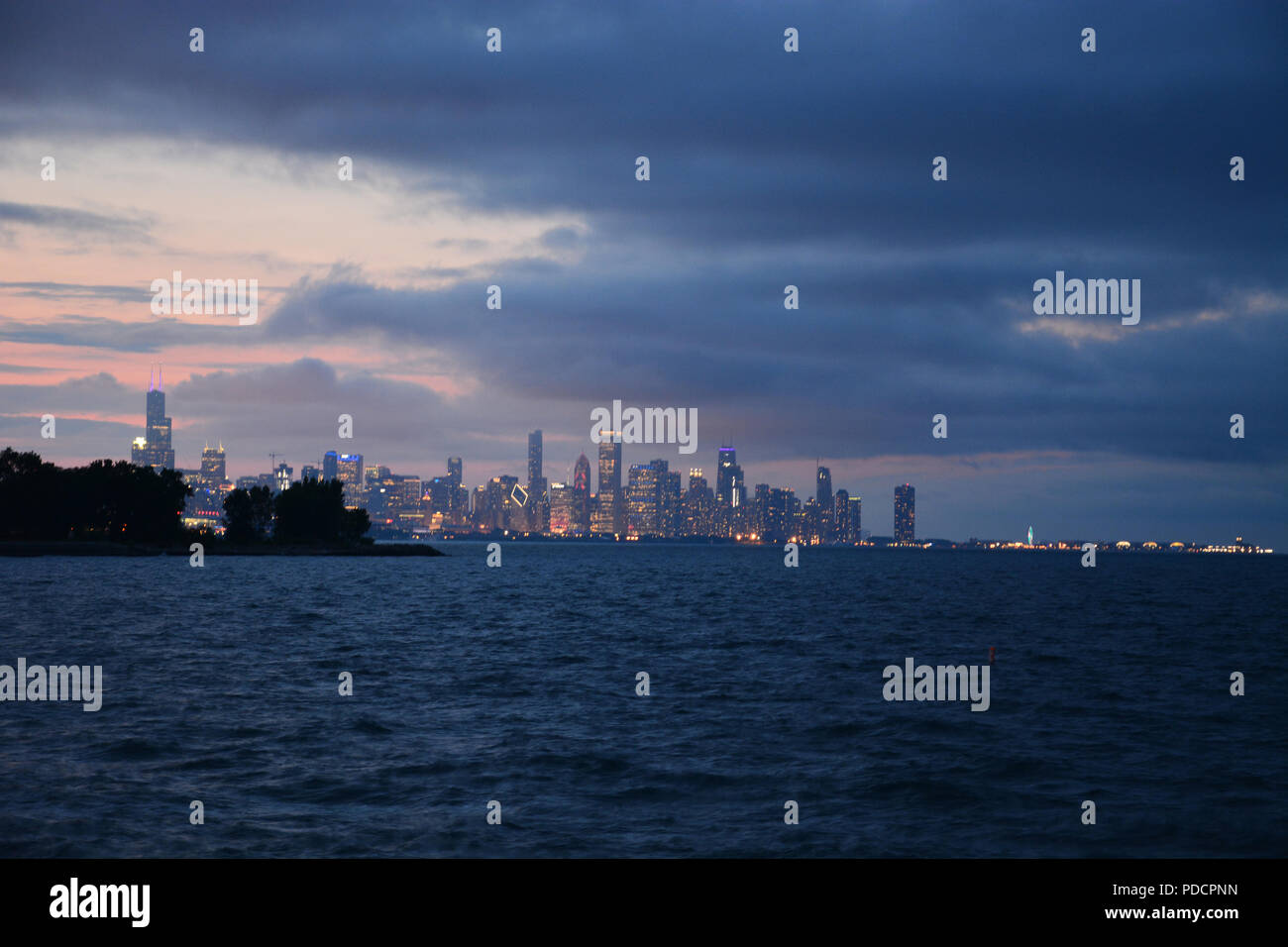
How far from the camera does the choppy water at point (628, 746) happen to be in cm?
2114

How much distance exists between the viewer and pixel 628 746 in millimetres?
30078

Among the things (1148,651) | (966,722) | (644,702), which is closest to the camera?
(966,722)

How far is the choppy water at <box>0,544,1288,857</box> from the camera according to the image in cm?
2114

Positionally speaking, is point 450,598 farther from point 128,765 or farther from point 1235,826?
point 1235,826

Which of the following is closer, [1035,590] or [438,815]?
[438,815]

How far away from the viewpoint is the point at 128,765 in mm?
26250

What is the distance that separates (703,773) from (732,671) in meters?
22.0

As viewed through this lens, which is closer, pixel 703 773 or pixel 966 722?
pixel 703 773

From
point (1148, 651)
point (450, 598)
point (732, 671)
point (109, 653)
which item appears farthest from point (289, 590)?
point (1148, 651)

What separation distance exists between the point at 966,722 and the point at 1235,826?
12.9 metres

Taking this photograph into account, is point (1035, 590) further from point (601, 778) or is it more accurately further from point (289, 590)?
point (601, 778)
